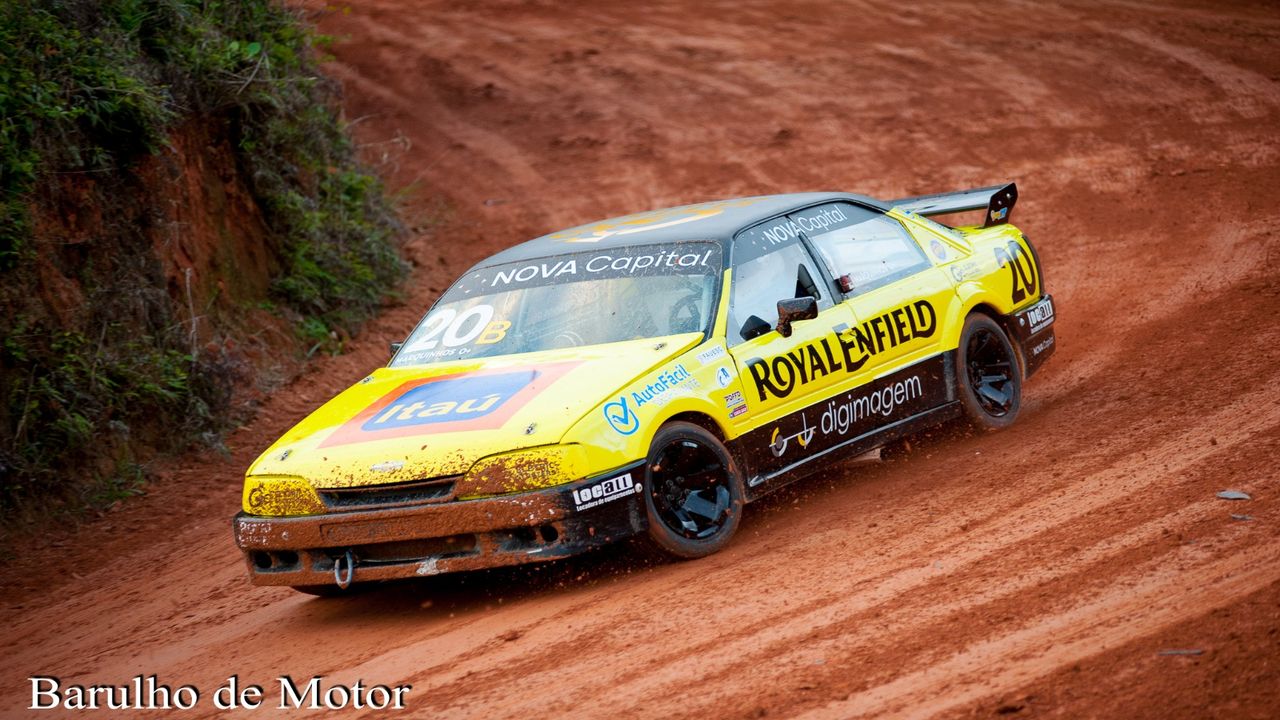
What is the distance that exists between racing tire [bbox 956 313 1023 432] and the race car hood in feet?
6.87

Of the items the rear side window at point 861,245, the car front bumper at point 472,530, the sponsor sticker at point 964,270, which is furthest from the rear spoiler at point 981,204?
the car front bumper at point 472,530

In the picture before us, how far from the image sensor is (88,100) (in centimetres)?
960

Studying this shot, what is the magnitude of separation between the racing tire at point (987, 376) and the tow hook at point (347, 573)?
12.0ft

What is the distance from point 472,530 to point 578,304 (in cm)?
164

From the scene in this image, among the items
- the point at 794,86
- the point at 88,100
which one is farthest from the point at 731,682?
the point at 794,86

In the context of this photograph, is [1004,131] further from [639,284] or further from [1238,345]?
[639,284]

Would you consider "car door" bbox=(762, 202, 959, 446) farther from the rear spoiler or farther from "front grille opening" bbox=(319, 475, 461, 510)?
"front grille opening" bbox=(319, 475, 461, 510)

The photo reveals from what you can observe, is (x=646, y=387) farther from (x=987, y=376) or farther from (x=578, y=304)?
(x=987, y=376)

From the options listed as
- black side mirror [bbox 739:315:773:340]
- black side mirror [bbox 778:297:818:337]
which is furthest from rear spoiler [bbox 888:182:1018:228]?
black side mirror [bbox 739:315:773:340]

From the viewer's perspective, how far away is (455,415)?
→ 5977 millimetres

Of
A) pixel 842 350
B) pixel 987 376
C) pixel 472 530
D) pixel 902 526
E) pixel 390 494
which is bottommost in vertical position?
pixel 902 526

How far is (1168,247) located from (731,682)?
930cm

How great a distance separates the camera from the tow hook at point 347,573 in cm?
580

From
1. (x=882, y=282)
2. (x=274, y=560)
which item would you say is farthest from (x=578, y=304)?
(x=274, y=560)
